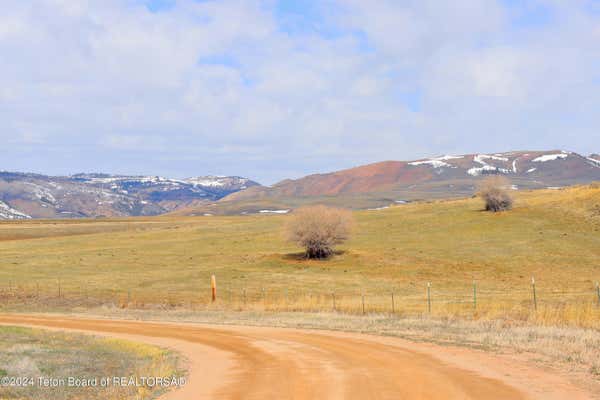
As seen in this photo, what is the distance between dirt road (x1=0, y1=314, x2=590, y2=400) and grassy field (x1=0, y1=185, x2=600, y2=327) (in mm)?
10250

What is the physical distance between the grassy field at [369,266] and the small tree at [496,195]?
164 cm

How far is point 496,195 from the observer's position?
3748 inches

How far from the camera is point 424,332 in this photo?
28.2 metres

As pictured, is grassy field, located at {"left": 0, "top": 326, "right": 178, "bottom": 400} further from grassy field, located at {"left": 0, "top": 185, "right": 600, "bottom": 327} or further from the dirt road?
grassy field, located at {"left": 0, "top": 185, "right": 600, "bottom": 327}

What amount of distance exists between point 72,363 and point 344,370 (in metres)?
8.60

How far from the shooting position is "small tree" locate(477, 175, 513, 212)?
95.0 m

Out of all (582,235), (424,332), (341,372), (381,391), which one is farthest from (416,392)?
(582,235)

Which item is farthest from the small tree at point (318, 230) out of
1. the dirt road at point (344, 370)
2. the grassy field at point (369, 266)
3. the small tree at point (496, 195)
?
the dirt road at point (344, 370)

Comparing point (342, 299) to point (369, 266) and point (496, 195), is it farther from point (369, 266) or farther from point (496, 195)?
point (496, 195)

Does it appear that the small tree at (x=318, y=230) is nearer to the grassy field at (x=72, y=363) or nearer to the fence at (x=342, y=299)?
the fence at (x=342, y=299)

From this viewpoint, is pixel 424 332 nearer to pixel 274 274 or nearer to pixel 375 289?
pixel 375 289

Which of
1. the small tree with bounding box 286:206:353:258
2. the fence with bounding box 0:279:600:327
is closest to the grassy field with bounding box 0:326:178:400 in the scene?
the fence with bounding box 0:279:600:327

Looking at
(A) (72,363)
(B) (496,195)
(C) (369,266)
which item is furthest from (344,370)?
(B) (496,195)

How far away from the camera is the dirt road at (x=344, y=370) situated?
1545cm
